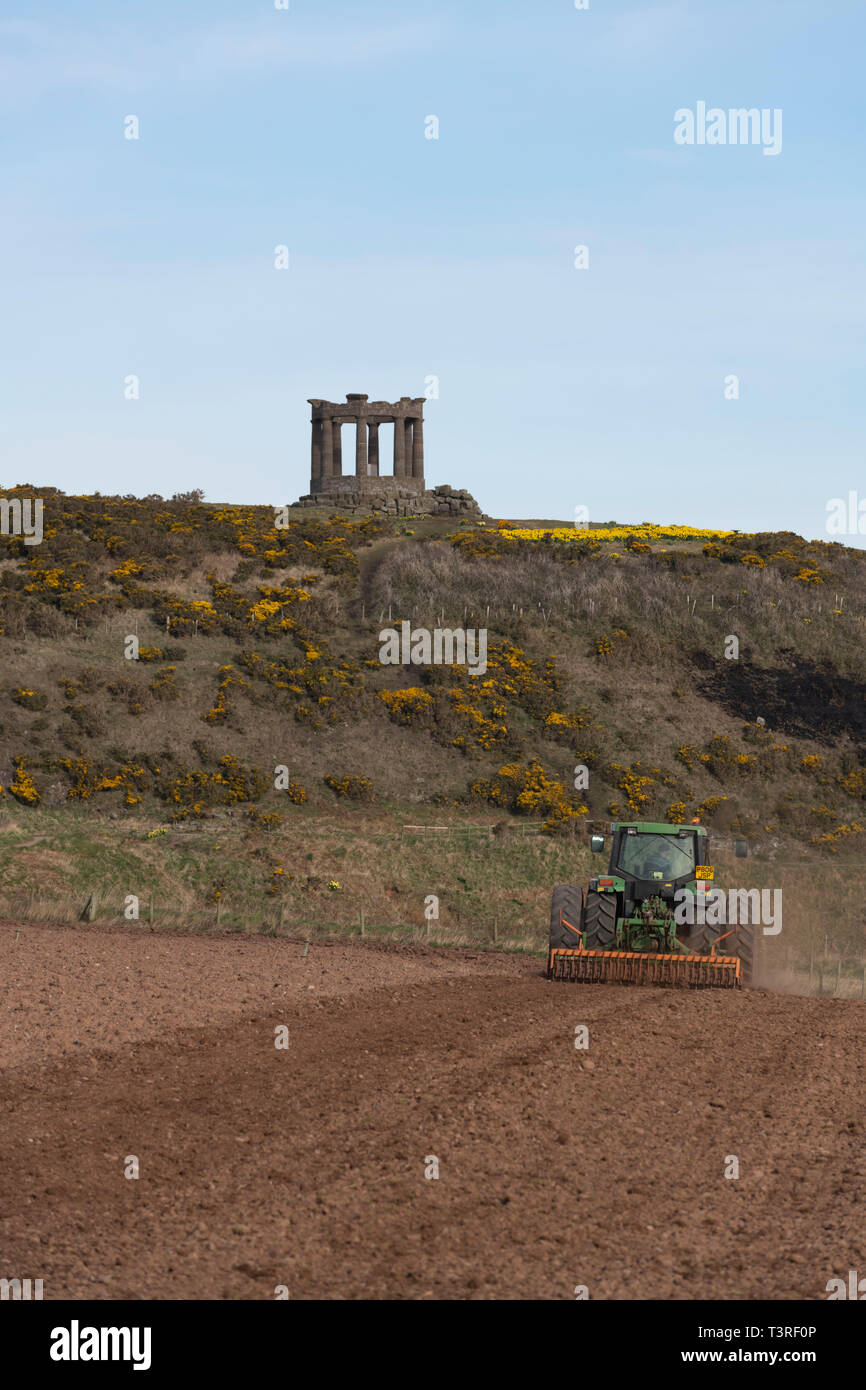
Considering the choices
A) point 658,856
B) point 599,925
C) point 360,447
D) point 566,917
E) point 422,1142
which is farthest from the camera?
point 360,447

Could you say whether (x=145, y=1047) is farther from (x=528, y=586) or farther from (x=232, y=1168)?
(x=528, y=586)

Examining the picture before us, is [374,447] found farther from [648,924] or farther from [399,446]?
[648,924]

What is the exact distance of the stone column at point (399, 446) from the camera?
77.9 m

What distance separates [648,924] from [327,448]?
199ft

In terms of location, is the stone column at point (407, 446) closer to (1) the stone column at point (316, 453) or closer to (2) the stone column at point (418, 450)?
(2) the stone column at point (418, 450)

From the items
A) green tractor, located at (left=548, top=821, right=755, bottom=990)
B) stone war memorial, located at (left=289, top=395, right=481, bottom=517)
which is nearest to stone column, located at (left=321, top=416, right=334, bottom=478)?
stone war memorial, located at (left=289, top=395, right=481, bottom=517)

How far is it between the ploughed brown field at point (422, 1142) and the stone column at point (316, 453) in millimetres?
61626

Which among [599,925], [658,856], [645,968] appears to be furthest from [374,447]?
[645,968]

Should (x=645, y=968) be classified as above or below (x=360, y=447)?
below

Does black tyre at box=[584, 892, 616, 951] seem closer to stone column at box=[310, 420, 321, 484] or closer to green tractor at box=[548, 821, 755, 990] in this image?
green tractor at box=[548, 821, 755, 990]

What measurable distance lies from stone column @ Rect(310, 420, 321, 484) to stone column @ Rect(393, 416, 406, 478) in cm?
451

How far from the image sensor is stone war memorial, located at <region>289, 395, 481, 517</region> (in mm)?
75250

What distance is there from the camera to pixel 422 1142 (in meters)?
10.3

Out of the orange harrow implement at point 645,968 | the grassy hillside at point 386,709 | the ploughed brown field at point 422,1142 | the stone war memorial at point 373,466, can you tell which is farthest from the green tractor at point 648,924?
the stone war memorial at point 373,466
